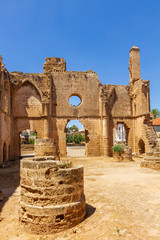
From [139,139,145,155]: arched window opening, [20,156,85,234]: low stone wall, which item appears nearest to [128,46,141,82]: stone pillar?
[139,139,145,155]: arched window opening

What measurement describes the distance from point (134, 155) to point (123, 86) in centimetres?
717

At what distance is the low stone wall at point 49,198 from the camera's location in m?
4.39

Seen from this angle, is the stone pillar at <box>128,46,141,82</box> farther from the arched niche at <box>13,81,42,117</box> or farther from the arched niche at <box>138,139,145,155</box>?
the arched niche at <box>13,81,42,117</box>

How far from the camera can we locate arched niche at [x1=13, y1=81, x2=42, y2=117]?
59.7ft

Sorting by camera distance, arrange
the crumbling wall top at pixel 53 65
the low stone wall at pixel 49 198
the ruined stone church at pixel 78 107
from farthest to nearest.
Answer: the crumbling wall top at pixel 53 65 < the ruined stone church at pixel 78 107 < the low stone wall at pixel 49 198

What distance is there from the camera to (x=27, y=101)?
18.4 meters

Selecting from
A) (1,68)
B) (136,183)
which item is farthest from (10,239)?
(1,68)

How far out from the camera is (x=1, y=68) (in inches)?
631

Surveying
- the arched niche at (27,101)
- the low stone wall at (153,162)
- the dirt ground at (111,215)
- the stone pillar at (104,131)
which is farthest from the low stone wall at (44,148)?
the stone pillar at (104,131)

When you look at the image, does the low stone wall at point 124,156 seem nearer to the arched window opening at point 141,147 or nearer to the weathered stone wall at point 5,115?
the arched window opening at point 141,147

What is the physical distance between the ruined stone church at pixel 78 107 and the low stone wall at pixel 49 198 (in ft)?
43.2

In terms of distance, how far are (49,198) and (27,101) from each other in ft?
49.1

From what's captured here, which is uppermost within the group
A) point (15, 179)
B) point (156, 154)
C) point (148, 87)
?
point (148, 87)

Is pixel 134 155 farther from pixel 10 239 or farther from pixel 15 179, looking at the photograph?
pixel 10 239
